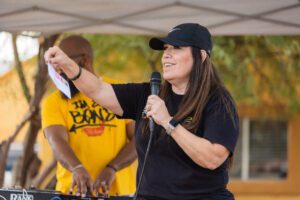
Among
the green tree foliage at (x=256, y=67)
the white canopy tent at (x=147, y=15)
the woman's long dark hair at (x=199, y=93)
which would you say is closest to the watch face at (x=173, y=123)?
the woman's long dark hair at (x=199, y=93)

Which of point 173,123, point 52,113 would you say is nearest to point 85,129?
point 52,113

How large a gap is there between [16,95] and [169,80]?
475 cm

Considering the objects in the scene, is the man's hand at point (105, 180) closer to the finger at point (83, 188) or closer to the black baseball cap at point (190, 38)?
the finger at point (83, 188)

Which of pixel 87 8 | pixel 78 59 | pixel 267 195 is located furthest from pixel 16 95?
pixel 267 195

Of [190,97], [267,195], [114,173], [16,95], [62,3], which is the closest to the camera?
[190,97]

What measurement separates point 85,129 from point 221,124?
5.95 ft

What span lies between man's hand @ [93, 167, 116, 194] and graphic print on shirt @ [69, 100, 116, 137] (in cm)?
27

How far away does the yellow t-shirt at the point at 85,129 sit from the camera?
543 cm

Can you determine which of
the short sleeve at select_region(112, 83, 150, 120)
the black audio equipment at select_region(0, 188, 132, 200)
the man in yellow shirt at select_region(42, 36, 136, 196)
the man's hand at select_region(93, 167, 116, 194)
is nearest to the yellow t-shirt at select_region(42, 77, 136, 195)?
the man in yellow shirt at select_region(42, 36, 136, 196)

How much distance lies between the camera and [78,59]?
5.40m

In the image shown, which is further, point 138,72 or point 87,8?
point 138,72

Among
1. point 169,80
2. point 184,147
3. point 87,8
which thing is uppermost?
point 87,8

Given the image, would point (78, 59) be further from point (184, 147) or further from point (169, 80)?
point (184, 147)

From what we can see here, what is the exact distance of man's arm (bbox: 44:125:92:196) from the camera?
5.02m
